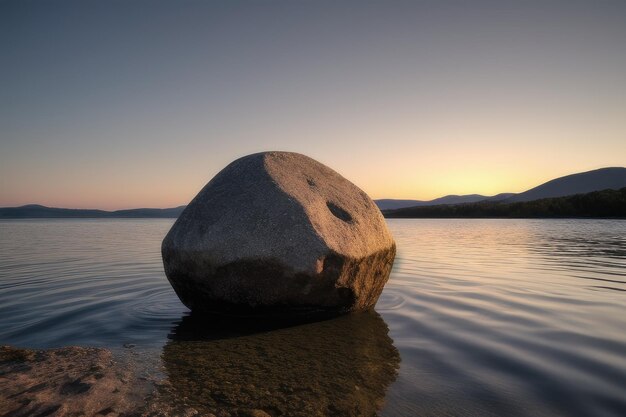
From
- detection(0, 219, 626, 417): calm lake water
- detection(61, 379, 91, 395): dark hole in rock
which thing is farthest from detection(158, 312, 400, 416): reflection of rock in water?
detection(61, 379, 91, 395): dark hole in rock

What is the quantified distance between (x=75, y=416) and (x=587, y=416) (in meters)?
3.56

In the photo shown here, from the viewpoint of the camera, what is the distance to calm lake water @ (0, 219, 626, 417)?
309cm

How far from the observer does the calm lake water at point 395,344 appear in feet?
10.1

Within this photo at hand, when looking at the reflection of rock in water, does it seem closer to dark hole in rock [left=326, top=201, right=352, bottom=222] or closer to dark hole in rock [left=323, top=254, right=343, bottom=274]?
dark hole in rock [left=323, top=254, right=343, bottom=274]

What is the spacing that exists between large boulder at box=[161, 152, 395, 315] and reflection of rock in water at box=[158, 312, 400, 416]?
1.42 ft

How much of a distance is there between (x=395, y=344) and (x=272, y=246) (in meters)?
1.87

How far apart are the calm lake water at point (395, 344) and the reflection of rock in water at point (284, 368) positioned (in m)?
0.02

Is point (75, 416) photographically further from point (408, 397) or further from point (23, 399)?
point (408, 397)

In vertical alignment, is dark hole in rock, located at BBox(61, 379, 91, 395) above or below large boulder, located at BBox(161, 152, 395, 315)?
below

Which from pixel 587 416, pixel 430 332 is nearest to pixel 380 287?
pixel 430 332

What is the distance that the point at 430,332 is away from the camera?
486cm

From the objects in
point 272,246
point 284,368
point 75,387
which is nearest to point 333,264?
point 272,246

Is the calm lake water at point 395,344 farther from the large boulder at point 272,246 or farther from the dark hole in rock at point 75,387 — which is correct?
the dark hole in rock at point 75,387

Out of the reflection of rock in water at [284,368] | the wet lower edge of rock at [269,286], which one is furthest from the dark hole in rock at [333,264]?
the reflection of rock in water at [284,368]
